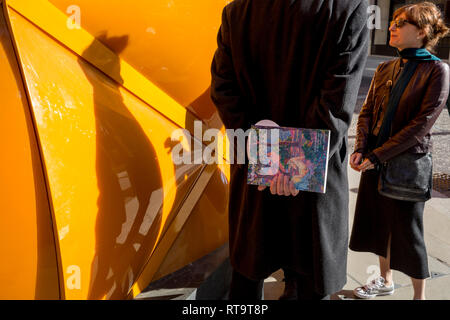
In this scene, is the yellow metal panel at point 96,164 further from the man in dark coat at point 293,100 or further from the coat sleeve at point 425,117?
the coat sleeve at point 425,117

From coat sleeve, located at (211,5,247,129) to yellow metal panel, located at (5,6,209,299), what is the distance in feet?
1.17

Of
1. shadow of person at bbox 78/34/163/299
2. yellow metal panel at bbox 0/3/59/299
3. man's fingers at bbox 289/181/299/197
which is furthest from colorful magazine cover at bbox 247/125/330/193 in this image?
yellow metal panel at bbox 0/3/59/299

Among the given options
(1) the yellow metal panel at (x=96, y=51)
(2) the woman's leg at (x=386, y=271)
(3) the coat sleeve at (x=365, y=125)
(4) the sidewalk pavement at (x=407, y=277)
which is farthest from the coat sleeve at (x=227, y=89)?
(2) the woman's leg at (x=386, y=271)

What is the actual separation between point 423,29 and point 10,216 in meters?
1.91

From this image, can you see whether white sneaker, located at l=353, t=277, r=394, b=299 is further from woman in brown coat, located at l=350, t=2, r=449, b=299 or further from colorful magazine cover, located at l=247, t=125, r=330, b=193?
colorful magazine cover, located at l=247, t=125, r=330, b=193

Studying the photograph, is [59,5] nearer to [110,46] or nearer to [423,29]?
[110,46]

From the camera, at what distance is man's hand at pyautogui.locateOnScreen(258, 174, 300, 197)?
148cm

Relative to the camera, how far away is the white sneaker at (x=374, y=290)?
2428mm

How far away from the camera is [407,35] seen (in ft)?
6.64

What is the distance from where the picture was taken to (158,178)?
180cm

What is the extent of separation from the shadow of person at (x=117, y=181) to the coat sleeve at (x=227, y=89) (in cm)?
36

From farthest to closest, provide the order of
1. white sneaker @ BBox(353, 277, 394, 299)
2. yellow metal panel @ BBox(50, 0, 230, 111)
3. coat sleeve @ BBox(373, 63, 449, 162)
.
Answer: white sneaker @ BBox(353, 277, 394, 299), coat sleeve @ BBox(373, 63, 449, 162), yellow metal panel @ BBox(50, 0, 230, 111)

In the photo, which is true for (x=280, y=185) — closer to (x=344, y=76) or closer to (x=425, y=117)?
(x=344, y=76)
